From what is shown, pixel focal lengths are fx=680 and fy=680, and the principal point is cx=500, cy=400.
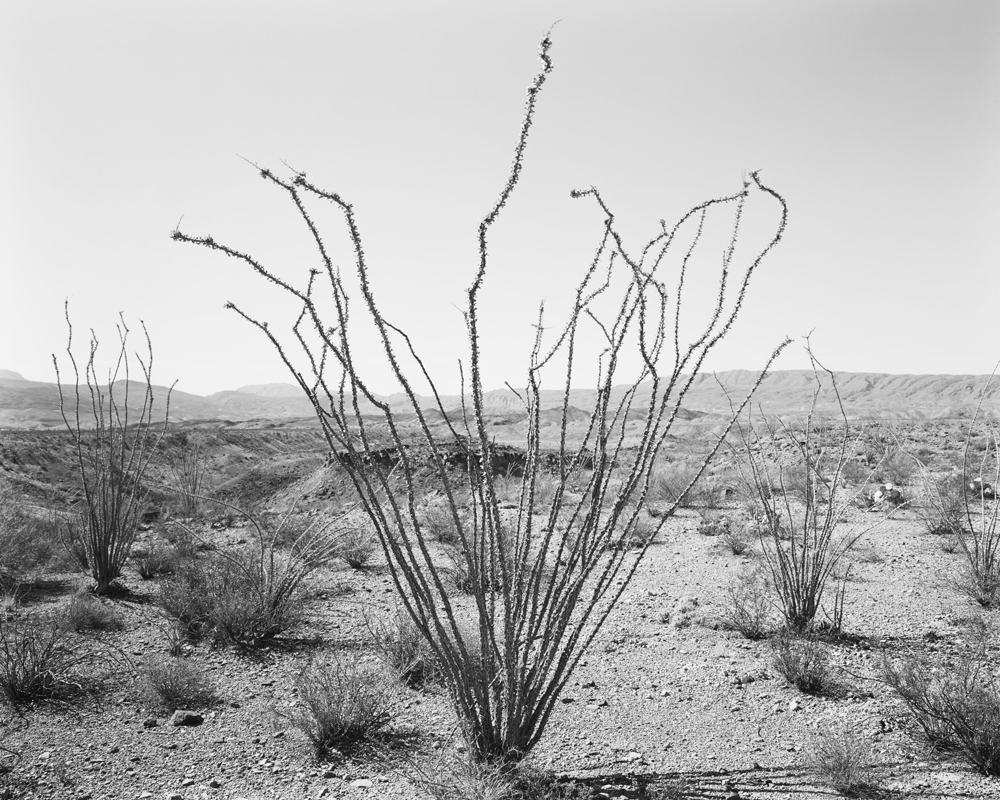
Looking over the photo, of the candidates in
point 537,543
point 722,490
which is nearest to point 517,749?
point 537,543

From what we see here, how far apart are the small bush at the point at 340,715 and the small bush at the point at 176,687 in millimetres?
655

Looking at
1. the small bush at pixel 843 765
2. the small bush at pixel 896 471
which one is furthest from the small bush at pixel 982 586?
the small bush at pixel 896 471

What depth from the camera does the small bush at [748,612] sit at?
17.9 feet

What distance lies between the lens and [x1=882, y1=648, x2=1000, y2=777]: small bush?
3391 millimetres

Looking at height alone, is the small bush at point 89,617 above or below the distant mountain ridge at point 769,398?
below

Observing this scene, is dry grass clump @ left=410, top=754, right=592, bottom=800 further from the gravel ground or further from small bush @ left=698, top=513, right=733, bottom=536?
small bush @ left=698, top=513, right=733, bottom=536

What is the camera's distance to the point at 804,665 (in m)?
4.51

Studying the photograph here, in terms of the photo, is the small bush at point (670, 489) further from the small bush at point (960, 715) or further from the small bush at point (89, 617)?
the small bush at point (89, 617)

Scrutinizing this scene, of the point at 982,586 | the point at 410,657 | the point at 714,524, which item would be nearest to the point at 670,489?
the point at 714,524

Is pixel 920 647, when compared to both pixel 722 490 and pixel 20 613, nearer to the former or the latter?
pixel 20 613

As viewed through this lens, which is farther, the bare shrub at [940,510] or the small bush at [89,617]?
the bare shrub at [940,510]

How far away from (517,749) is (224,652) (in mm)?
3048

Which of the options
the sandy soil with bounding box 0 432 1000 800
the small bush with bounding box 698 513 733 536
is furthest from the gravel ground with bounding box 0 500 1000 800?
the small bush with bounding box 698 513 733 536

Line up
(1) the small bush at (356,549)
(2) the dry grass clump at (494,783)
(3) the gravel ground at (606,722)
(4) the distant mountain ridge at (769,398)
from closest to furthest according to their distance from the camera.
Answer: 1. (2) the dry grass clump at (494,783)
2. (3) the gravel ground at (606,722)
3. (1) the small bush at (356,549)
4. (4) the distant mountain ridge at (769,398)
